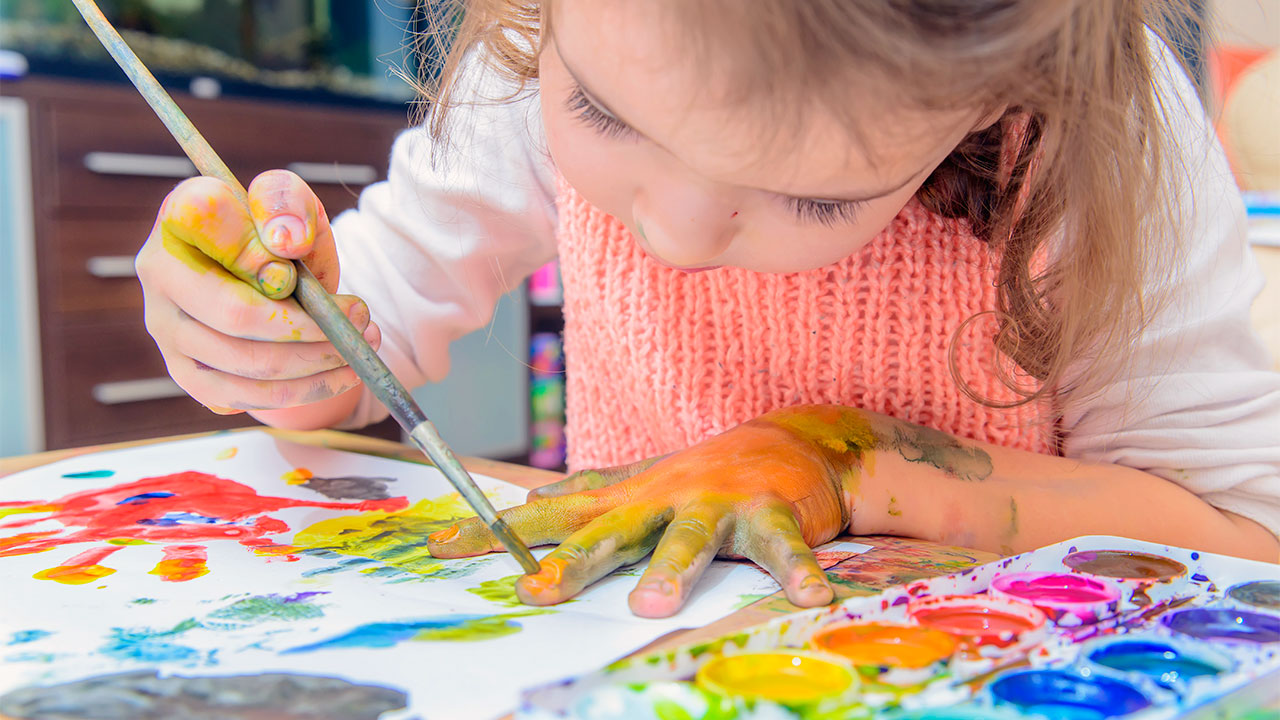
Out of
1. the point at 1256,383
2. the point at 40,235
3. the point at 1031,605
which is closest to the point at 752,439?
the point at 1031,605

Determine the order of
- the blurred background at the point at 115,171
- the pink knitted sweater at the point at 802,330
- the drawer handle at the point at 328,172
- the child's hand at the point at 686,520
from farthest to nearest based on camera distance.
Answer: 1. the drawer handle at the point at 328,172
2. the blurred background at the point at 115,171
3. the pink knitted sweater at the point at 802,330
4. the child's hand at the point at 686,520

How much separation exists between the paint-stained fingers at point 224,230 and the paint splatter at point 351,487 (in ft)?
0.50

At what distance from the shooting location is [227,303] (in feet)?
1.62

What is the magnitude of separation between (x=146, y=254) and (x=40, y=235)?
47.3 inches

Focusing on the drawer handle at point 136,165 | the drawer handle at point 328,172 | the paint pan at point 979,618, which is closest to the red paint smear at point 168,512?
the paint pan at point 979,618

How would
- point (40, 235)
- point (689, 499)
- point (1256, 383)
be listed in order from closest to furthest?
point (689, 499), point (1256, 383), point (40, 235)

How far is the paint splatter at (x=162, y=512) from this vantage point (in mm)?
484

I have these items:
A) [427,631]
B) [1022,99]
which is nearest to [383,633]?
[427,631]

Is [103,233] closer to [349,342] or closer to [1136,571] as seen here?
[349,342]

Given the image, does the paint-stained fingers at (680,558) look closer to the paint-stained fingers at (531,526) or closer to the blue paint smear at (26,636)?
the paint-stained fingers at (531,526)

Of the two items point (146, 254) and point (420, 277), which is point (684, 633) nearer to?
point (146, 254)

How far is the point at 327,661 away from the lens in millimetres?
331

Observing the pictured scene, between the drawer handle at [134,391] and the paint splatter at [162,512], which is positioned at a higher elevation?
the paint splatter at [162,512]

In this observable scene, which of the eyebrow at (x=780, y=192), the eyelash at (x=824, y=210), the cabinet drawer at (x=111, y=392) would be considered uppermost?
the eyebrow at (x=780, y=192)
